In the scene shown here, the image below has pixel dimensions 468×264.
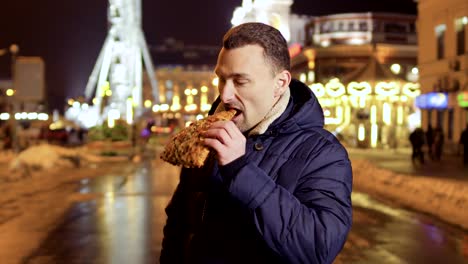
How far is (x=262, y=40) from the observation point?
7.23 ft

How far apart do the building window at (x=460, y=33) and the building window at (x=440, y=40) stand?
76.5 inches

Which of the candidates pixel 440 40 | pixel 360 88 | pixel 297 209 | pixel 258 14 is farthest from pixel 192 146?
pixel 258 14

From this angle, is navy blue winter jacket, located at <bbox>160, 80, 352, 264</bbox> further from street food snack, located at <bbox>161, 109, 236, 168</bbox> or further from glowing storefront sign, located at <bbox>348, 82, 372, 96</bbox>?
glowing storefront sign, located at <bbox>348, 82, 372, 96</bbox>

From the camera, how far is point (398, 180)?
18.3m

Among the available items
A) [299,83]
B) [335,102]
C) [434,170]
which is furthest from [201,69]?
[299,83]

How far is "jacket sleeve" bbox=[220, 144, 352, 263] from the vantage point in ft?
6.57

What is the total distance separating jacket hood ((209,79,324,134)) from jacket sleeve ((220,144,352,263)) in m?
0.19

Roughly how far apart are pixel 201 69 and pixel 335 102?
384 feet

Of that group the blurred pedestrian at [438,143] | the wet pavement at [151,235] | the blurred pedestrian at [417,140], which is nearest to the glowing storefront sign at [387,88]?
the blurred pedestrian at [438,143]

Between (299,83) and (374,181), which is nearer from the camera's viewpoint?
(299,83)

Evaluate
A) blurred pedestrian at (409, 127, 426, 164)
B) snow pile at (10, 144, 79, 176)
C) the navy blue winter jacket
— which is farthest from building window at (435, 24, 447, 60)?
the navy blue winter jacket

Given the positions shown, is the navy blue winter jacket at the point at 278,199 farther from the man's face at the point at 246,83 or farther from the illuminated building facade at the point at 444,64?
the illuminated building facade at the point at 444,64

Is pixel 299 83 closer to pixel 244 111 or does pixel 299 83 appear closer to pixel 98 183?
pixel 244 111

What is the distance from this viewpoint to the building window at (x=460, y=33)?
97.7ft
